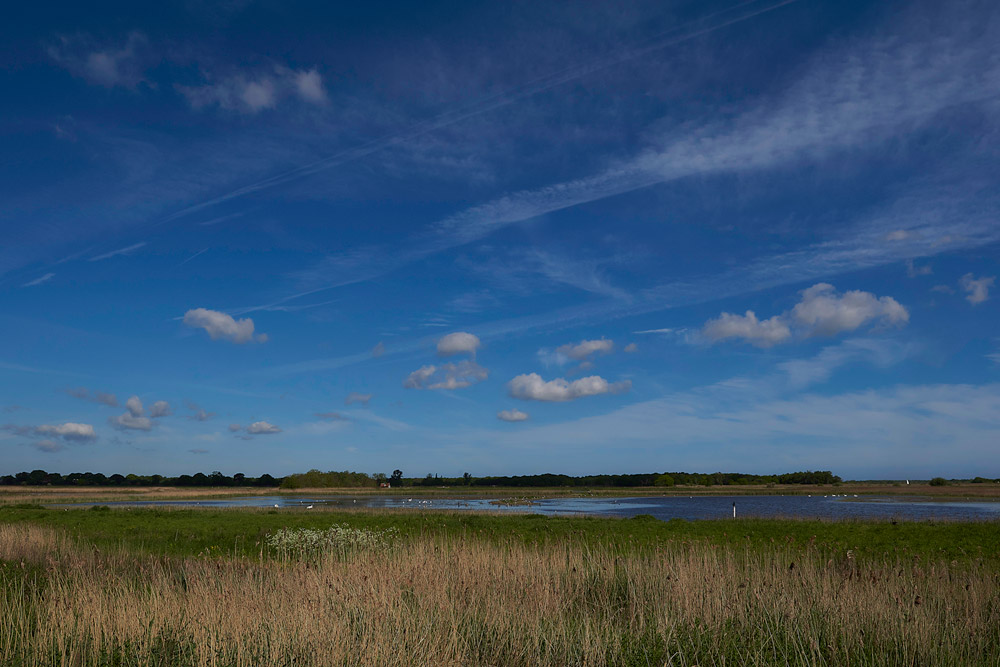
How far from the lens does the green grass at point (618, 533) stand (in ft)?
62.6

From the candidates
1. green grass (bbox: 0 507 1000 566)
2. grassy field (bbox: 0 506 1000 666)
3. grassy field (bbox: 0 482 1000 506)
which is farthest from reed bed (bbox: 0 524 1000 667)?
grassy field (bbox: 0 482 1000 506)

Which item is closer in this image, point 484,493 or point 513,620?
point 513,620

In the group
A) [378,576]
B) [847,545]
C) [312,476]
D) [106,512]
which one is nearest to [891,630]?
[378,576]

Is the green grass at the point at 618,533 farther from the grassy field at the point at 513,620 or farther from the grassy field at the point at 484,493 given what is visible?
the grassy field at the point at 484,493

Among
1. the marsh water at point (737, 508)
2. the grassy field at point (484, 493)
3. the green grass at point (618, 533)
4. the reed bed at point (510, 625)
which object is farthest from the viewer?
the grassy field at point (484, 493)

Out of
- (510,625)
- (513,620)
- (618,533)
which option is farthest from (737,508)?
(510,625)

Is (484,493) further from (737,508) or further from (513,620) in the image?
(513,620)

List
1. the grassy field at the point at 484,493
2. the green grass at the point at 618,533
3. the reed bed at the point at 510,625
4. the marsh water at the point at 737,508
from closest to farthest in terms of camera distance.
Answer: the reed bed at the point at 510,625, the green grass at the point at 618,533, the marsh water at the point at 737,508, the grassy field at the point at 484,493

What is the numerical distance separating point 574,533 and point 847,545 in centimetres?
894

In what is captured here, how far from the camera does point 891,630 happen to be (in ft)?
25.2

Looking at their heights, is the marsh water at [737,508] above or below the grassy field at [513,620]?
below

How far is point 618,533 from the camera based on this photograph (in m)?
24.0

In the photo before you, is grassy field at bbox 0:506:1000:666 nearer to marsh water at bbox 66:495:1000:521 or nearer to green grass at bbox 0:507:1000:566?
green grass at bbox 0:507:1000:566

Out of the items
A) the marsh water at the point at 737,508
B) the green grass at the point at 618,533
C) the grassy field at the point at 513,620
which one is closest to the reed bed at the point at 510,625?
the grassy field at the point at 513,620
